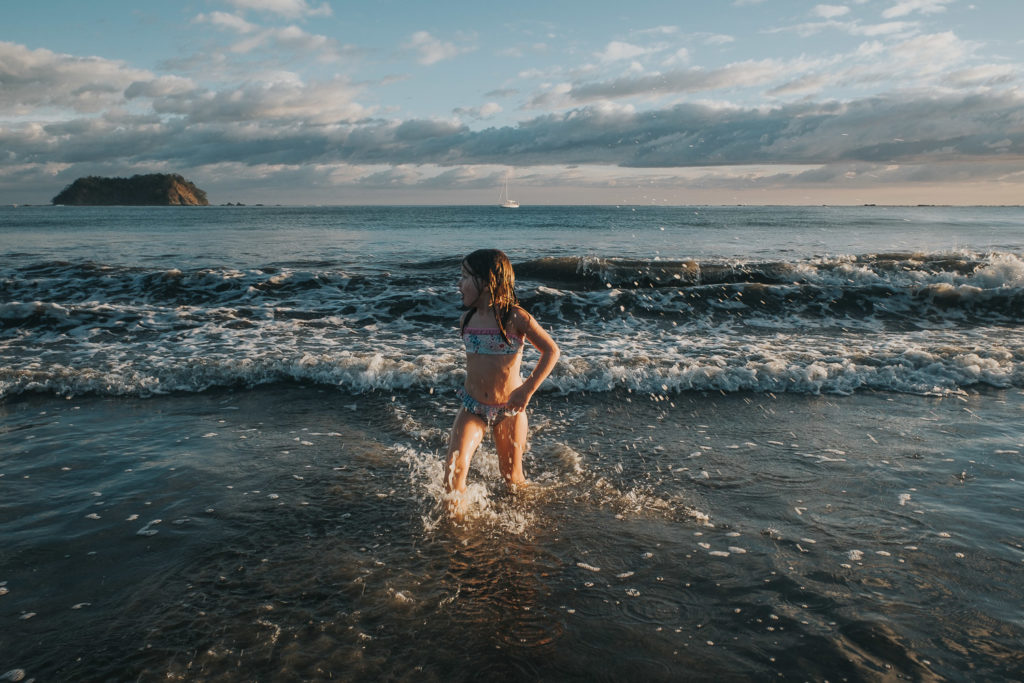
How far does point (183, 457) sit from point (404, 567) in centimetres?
298

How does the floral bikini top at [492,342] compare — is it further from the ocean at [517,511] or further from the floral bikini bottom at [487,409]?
the ocean at [517,511]

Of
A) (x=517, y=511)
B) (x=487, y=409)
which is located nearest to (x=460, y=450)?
(x=487, y=409)

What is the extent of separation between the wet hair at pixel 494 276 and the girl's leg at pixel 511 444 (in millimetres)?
764

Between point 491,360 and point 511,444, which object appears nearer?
point 491,360

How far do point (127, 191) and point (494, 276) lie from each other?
146884 millimetres

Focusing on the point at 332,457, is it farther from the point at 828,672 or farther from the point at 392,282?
the point at 392,282

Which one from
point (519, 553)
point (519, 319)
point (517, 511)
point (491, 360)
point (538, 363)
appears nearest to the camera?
point (519, 553)

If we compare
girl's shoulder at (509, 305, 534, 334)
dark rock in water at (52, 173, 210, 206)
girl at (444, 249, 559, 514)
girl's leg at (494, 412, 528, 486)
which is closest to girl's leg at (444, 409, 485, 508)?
girl at (444, 249, 559, 514)

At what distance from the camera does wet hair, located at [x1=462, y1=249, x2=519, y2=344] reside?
399 cm

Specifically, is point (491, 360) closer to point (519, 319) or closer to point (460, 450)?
point (519, 319)

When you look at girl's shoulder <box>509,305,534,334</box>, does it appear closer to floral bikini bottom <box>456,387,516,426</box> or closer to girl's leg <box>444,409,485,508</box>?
floral bikini bottom <box>456,387,516,426</box>

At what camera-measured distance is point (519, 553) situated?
3.82 meters

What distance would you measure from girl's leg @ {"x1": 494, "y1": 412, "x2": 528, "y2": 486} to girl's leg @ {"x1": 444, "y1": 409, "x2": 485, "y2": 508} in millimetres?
211

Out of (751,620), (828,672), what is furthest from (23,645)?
(828,672)
